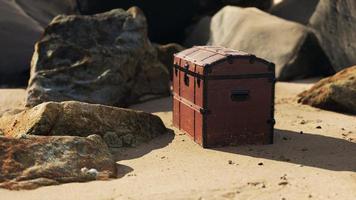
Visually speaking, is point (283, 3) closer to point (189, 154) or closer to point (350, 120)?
point (350, 120)

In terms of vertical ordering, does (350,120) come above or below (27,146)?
below

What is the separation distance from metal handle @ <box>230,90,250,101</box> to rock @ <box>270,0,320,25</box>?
6.89 metres

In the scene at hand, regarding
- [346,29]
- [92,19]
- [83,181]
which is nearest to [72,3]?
[92,19]

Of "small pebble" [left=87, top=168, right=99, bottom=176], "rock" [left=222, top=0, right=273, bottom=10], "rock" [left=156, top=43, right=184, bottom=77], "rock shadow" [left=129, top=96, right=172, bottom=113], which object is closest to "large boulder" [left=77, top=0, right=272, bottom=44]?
"rock" [left=222, top=0, right=273, bottom=10]

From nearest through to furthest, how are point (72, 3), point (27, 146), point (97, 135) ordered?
point (27, 146) < point (97, 135) < point (72, 3)

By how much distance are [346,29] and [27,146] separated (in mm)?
8157

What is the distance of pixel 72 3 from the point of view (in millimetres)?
14250

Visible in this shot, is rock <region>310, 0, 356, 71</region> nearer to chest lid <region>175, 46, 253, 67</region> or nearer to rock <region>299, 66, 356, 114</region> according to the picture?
Answer: rock <region>299, 66, 356, 114</region>

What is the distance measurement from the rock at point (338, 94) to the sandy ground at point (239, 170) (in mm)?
748

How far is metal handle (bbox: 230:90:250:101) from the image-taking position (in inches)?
285

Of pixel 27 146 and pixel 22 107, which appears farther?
pixel 22 107

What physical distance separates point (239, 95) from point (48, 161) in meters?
2.50

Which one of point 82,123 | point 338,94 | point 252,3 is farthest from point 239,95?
point 252,3

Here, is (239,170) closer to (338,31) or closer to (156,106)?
(156,106)
